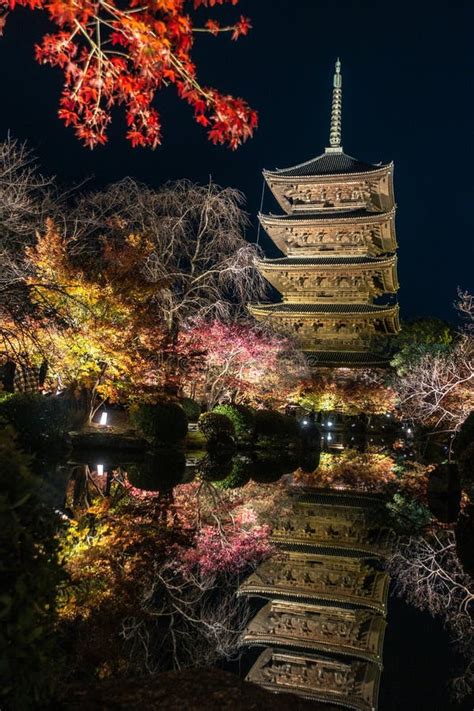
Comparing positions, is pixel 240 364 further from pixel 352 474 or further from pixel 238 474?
pixel 238 474

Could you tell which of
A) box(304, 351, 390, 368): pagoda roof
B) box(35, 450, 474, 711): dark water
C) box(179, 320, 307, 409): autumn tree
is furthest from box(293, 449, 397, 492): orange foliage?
box(304, 351, 390, 368): pagoda roof

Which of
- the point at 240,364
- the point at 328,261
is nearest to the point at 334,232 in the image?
the point at 328,261

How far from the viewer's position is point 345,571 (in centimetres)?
844

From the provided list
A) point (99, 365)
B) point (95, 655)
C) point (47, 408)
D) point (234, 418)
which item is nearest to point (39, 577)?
point (95, 655)

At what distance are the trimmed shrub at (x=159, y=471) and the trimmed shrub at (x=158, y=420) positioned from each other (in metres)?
0.64

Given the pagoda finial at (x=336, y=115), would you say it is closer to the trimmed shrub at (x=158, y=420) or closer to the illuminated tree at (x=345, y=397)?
the illuminated tree at (x=345, y=397)

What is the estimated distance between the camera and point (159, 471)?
15227 millimetres

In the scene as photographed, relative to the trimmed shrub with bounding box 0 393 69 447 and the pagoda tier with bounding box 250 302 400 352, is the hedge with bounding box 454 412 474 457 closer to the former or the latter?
the trimmed shrub with bounding box 0 393 69 447

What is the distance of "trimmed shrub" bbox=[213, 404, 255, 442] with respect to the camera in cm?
2164

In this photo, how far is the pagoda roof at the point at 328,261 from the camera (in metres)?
30.3

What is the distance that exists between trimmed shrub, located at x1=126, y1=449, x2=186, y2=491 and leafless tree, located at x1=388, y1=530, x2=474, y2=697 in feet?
18.6

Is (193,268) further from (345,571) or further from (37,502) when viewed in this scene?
(37,502)

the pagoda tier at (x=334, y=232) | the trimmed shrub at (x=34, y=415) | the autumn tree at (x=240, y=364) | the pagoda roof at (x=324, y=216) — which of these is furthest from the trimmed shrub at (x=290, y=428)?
the pagoda roof at (x=324, y=216)

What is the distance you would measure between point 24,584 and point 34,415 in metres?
14.7
